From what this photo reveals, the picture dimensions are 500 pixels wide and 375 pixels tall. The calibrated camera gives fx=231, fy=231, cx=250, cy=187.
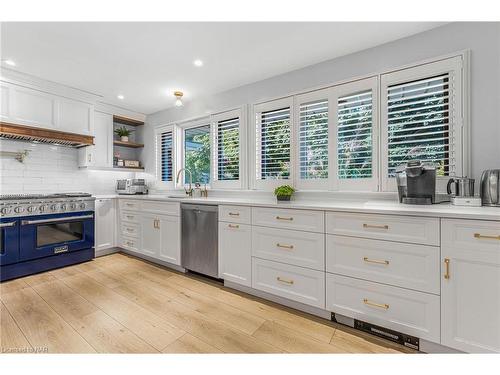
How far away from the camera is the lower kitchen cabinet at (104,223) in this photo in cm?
354

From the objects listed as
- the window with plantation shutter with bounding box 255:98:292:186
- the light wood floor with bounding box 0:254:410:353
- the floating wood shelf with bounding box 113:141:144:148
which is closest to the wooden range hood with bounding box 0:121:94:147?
the floating wood shelf with bounding box 113:141:144:148

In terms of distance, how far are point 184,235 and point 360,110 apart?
2.41m

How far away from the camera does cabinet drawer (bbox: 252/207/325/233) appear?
75.2 inches

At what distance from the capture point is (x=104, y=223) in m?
A: 3.62

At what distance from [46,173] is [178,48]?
2.80 m

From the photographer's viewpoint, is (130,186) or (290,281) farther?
(130,186)

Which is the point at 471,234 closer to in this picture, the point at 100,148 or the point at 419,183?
the point at 419,183

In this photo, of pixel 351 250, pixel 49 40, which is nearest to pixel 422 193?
pixel 351 250

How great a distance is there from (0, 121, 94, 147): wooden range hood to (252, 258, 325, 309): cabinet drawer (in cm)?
311

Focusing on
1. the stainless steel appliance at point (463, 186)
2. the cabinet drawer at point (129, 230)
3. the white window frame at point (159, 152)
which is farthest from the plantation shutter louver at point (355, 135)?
the cabinet drawer at point (129, 230)

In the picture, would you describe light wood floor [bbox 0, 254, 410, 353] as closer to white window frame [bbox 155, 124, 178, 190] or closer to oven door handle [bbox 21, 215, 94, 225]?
oven door handle [bbox 21, 215, 94, 225]

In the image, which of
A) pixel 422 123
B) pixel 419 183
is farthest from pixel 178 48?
pixel 419 183

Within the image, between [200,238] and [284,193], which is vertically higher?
[284,193]

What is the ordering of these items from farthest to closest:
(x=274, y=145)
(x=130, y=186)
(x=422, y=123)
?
(x=130, y=186) < (x=274, y=145) < (x=422, y=123)
